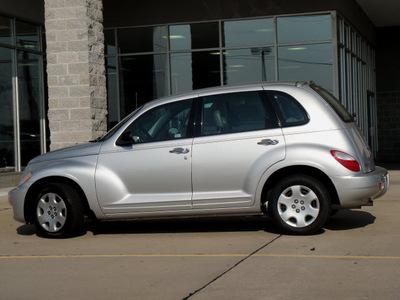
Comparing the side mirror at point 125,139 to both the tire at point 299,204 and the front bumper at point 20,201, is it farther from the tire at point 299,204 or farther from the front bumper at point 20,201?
the tire at point 299,204

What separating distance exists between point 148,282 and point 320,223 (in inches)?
113

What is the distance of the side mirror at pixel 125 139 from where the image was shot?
9.12m

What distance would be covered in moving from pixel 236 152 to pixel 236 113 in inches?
20.0

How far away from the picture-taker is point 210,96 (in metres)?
9.23

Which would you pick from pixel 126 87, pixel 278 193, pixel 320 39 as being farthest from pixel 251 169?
pixel 126 87

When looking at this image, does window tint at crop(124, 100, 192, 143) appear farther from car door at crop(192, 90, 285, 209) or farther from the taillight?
the taillight

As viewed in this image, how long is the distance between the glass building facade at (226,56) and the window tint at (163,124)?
459 inches

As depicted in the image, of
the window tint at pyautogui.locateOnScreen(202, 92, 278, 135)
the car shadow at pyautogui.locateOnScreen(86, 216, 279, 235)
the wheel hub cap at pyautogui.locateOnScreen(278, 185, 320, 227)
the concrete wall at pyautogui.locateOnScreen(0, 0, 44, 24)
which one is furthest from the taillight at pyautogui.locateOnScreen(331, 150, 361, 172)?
the concrete wall at pyautogui.locateOnScreen(0, 0, 44, 24)

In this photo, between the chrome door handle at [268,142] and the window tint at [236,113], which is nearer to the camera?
the chrome door handle at [268,142]

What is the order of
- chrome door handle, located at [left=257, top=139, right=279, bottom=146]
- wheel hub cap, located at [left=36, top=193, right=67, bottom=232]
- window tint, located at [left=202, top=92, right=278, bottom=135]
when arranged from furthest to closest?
wheel hub cap, located at [left=36, top=193, right=67, bottom=232], window tint, located at [left=202, top=92, right=278, bottom=135], chrome door handle, located at [left=257, top=139, right=279, bottom=146]

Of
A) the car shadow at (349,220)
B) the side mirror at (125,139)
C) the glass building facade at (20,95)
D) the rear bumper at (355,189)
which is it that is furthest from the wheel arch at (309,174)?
the glass building facade at (20,95)

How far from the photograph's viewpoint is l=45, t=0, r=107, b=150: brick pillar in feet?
45.5

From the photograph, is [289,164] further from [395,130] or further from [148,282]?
[395,130]

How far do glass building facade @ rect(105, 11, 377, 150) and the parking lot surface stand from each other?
11.1 meters
